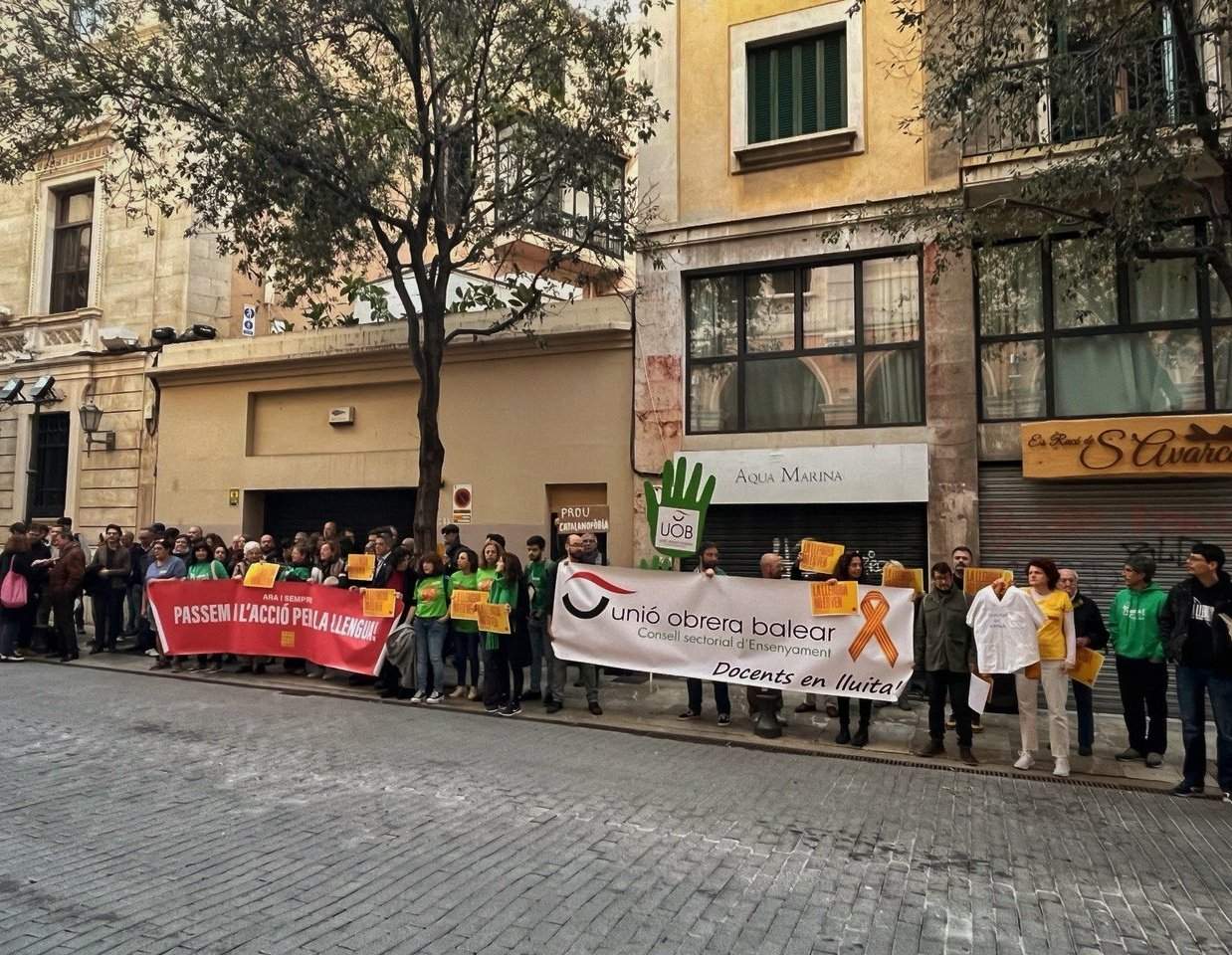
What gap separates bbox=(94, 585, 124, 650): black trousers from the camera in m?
13.5

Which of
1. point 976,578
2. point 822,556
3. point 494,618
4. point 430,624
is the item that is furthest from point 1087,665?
point 430,624

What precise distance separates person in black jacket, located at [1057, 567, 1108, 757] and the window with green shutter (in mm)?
7504

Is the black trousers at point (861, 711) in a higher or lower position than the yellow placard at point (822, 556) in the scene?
lower

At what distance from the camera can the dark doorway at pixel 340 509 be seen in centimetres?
1562

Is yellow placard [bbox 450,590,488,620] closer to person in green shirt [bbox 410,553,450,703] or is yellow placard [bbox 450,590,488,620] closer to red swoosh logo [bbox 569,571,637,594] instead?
person in green shirt [bbox 410,553,450,703]

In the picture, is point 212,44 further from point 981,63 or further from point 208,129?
point 981,63

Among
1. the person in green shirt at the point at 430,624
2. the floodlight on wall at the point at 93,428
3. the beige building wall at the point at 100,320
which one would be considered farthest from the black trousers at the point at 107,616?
the person in green shirt at the point at 430,624

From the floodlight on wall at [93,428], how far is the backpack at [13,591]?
6.09 m

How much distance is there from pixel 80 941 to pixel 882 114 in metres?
12.6

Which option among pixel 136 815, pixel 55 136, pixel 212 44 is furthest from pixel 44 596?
pixel 136 815

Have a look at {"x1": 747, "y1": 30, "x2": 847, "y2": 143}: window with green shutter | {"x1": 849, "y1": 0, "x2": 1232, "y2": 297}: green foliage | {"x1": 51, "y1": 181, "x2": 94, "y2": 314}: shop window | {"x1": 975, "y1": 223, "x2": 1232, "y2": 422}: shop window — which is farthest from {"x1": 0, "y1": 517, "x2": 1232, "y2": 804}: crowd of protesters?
{"x1": 51, "y1": 181, "x2": 94, "y2": 314}: shop window

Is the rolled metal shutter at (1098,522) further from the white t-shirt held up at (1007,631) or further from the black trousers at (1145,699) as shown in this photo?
the white t-shirt held up at (1007,631)

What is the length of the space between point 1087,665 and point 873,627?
6.37 feet

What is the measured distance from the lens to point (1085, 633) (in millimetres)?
8211
